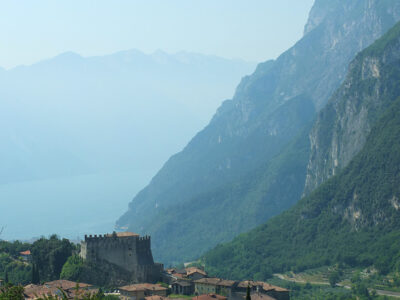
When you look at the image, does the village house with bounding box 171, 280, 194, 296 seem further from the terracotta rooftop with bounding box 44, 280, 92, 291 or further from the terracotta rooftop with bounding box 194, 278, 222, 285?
the terracotta rooftop with bounding box 44, 280, 92, 291

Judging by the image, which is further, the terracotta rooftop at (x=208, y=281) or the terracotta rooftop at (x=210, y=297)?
the terracotta rooftop at (x=208, y=281)

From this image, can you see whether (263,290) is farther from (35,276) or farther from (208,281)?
(35,276)

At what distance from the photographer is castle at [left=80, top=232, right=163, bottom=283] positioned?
4803 inches

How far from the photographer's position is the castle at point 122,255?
400 feet

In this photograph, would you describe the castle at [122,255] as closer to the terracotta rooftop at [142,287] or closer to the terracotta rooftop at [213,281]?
the terracotta rooftop at [213,281]

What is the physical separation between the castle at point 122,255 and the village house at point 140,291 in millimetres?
6987

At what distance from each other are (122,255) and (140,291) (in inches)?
492

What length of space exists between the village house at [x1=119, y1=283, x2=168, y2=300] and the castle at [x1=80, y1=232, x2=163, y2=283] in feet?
22.9

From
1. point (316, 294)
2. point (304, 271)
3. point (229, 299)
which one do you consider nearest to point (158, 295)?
point (229, 299)

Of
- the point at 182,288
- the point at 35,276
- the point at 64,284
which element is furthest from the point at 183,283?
the point at 35,276

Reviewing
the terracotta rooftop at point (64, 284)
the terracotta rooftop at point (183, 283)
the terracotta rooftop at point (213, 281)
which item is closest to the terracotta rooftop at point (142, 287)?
the terracotta rooftop at point (183, 283)

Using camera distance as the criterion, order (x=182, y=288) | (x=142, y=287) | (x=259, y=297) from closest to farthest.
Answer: (x=142, y=287), (x=259, y=297), (x=182, y=288)

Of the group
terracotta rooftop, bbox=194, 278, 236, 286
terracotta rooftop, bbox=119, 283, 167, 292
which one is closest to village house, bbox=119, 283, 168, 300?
terracotta rooftop, bbox=119, 283, 167, 292

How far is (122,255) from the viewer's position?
12288cm
